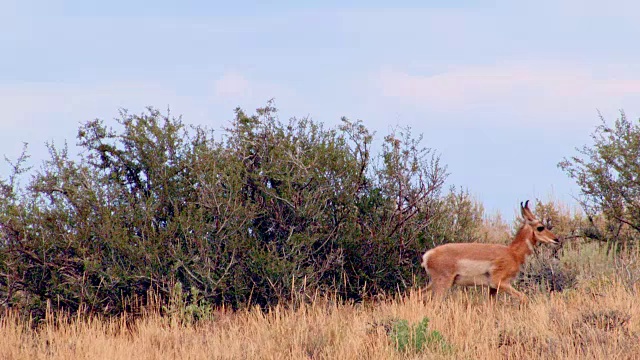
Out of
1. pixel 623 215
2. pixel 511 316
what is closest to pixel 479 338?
pixel 511 316

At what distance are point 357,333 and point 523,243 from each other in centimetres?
408

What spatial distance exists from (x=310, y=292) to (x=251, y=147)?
7.62ft

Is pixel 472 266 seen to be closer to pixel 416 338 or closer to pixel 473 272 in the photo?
pixel 473 272

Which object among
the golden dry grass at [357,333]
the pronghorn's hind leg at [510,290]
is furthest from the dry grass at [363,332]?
the pronghorn's hind leg at [510,290]

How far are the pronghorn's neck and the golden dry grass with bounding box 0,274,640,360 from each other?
77 cm

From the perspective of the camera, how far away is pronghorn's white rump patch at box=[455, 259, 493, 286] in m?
10.6

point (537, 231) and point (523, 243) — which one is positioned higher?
point (537, 231)

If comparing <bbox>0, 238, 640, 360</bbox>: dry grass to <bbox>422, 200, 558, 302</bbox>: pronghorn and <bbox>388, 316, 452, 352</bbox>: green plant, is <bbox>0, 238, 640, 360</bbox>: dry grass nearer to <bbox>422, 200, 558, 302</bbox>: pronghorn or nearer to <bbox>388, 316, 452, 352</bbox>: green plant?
<bbox>388, 316, 452, 352</bbox>: green plant

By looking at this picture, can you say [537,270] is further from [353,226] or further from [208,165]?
[208,165]

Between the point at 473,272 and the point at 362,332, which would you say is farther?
the point at 473,272

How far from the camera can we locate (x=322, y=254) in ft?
37.5

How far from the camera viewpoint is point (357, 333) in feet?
27.3

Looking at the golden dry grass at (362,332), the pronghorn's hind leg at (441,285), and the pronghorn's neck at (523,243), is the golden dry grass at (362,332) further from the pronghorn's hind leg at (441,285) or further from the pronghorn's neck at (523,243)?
the pronghorn's neck at (523,243)

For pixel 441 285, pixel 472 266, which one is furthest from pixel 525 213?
pixel 441 285
